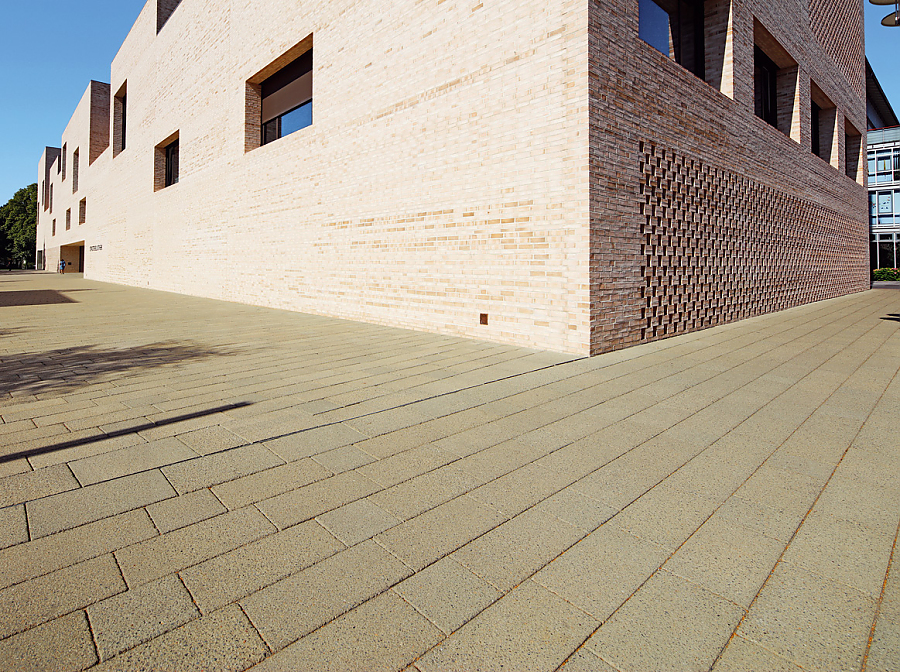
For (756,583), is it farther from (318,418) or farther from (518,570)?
(318,418)

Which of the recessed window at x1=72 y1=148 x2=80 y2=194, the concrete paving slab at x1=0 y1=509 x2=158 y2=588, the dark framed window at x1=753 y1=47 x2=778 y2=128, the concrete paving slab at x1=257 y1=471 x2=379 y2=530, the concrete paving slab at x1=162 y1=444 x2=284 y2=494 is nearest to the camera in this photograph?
the concrete paving slab at x1=0 y1=509 x2=158 y2=588

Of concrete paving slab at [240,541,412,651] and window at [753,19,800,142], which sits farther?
window at [753,19,800,142]

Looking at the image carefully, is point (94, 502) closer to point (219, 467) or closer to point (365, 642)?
point (219, 467)

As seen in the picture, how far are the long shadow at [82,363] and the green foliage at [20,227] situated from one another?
79239mm

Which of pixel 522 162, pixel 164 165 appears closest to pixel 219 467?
pixel 522 162

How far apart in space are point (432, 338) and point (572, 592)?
219 inches

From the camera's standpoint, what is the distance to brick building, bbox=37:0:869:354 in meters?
6.11

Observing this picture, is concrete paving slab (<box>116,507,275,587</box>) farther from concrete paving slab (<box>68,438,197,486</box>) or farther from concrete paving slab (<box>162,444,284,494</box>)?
concrete paving slab (<box>68,438,197,486</box>)

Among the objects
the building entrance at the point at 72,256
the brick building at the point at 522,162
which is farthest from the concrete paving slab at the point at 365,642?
the building entrance at the point at 72,256

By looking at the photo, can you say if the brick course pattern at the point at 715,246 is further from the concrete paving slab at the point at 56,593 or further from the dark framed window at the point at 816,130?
the concrete paving slab at the point at 56,593

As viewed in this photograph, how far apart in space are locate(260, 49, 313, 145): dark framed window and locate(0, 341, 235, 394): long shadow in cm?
649

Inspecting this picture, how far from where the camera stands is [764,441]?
3105 mm

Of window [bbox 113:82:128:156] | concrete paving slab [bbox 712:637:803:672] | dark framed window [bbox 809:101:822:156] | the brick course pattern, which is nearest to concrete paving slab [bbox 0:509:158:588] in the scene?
concrete paving slab [bbox 712:637:803:672]

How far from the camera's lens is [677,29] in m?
8.59
